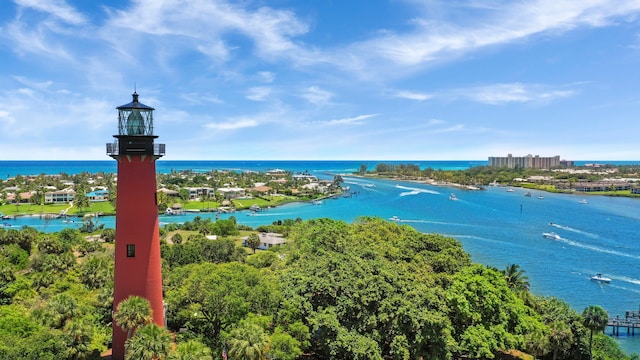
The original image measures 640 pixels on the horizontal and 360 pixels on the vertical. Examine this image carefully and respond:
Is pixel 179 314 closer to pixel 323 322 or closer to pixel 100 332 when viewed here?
pixel 100 332

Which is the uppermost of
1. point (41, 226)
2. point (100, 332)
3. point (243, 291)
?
point (243, 291)

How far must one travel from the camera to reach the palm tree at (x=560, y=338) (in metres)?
22.1

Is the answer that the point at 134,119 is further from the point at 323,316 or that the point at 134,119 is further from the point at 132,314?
the point at 323,316

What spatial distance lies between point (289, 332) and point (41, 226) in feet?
255

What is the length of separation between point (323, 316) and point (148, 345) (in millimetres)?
6950

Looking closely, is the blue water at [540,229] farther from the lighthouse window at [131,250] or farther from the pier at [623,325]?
the lighthouse window at [131,250]

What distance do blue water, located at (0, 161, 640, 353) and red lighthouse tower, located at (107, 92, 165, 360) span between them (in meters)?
33.3

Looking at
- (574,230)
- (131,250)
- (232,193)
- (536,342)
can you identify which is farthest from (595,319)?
(232,193)

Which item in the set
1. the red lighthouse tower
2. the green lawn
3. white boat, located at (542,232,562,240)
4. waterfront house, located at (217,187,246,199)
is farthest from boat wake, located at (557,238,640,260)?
the green lawn

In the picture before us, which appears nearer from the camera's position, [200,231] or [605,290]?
[605,290]

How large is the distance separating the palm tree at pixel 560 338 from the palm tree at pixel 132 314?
66.7ft

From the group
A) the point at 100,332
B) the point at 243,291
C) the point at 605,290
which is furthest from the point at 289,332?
the point at 605,290

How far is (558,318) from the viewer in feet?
77.3

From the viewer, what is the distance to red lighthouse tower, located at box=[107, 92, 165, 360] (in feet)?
52.3
